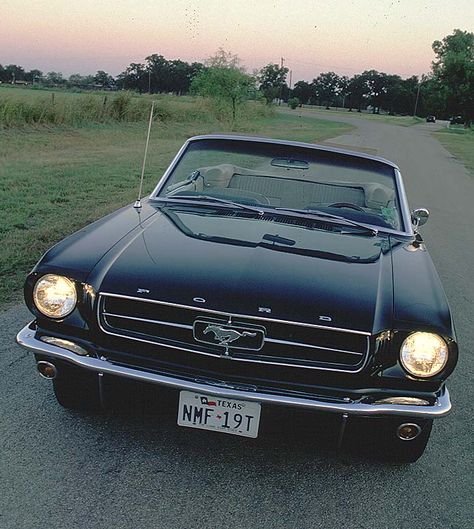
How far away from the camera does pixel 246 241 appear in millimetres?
3250

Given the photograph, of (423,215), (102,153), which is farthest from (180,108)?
(423,215)

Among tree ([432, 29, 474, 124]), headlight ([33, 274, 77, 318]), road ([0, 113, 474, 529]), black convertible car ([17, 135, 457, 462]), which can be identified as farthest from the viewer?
tree ([432, 29, 474, 124])

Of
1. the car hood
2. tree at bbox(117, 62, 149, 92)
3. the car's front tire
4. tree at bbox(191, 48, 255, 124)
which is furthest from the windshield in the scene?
tree at bbox(117, 62, 149, 92)

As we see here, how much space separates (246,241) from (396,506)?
1.37m

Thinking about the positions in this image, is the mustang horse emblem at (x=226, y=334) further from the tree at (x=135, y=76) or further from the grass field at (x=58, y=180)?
the tree at (x=135, y=76)

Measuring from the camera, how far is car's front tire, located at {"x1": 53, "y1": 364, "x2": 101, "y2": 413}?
2861 millimetres

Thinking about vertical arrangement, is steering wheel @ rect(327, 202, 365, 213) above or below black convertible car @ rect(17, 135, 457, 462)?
above

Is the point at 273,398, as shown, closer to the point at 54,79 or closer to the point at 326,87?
the point at 54,79

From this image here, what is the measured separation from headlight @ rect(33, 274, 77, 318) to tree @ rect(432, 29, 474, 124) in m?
73.1

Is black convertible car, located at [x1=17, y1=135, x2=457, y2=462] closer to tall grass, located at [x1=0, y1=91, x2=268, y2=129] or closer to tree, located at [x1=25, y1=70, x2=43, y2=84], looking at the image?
tall grass, located at [x1=0, y1=91, x2=268, y2=129]

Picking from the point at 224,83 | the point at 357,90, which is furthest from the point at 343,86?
the point at 224,83

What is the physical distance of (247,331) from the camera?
105 inches

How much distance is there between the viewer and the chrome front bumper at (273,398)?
263cm

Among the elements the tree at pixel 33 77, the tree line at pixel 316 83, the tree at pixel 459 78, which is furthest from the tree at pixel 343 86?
the tree at pixel 33 77
